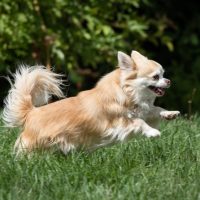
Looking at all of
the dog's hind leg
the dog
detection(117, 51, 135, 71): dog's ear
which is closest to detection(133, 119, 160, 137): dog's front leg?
the dog

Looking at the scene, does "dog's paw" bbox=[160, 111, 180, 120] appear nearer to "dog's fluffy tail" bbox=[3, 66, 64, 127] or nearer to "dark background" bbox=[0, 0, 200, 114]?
"dog's fluffy tail" bbox=[3, 66, 64, 127]

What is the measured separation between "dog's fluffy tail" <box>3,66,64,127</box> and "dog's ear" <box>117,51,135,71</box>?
692mm

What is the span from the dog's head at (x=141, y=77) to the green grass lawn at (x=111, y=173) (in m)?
0.50

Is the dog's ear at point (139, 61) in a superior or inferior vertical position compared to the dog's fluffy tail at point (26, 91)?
superior

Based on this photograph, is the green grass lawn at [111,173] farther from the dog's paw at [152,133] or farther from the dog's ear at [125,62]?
the dog's ear at [125,62]

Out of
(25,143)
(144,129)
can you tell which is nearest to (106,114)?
(144,129)

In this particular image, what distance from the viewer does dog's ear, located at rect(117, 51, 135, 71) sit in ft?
22.3

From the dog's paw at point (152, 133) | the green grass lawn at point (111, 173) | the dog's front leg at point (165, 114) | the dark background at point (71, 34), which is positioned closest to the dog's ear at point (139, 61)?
the dog's front leg at point (165, 114)

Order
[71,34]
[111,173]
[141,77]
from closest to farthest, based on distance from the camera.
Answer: [111,173], [141,77], [71,34]

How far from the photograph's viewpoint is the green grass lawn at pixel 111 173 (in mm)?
5562

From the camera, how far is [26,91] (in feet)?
23.3

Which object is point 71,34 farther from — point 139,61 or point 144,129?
point 144,129

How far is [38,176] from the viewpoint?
19.4 feet

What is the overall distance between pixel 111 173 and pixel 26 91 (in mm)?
1427
